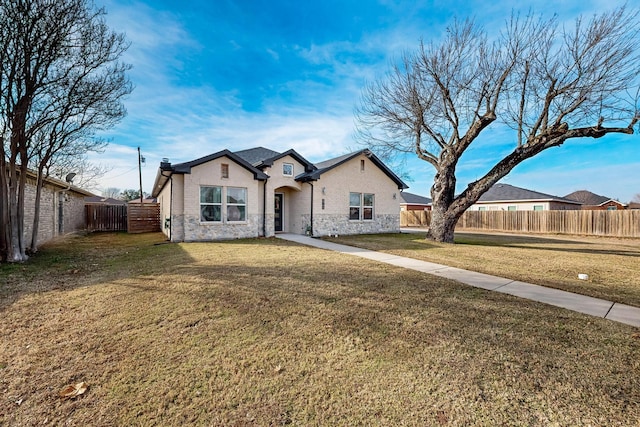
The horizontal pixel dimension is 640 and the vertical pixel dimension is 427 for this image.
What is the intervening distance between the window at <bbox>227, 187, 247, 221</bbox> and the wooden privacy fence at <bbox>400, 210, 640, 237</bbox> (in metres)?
19.9

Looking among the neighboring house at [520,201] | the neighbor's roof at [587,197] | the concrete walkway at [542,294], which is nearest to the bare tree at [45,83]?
the concrete walkway at [542,294]

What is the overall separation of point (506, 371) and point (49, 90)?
40.1 ft

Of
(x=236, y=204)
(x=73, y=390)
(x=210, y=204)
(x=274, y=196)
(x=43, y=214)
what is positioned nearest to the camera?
(x=73, y=390)

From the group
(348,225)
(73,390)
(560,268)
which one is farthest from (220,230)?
(560,268)

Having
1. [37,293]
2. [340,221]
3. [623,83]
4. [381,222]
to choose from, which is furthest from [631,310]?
[381,222]

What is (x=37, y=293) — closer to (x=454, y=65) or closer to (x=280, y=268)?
(x=280, y=268)

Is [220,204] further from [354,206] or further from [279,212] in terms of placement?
[354,206]

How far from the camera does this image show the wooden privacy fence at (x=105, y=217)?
779 inches

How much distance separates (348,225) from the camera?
628 inches

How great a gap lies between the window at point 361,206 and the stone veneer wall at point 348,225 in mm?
357

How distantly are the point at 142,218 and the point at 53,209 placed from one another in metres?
5.11

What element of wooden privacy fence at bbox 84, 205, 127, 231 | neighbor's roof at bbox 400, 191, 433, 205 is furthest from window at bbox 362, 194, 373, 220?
neighbor's roof at bbox 400, 191, 433, 205

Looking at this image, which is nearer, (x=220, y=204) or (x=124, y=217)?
(x=220, y=204)

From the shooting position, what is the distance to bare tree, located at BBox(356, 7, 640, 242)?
30.2 ft
